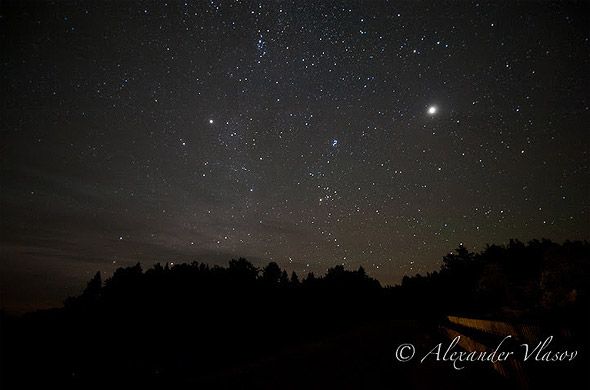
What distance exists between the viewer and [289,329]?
23203mm

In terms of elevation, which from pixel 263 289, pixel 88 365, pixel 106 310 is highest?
pixel 263 289

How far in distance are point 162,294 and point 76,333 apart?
29.8ft

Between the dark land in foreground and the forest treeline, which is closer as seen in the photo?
the dark land in foreground

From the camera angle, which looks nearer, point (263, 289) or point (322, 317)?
point (322, 317)

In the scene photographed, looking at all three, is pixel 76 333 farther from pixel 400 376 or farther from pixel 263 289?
pixel 400 376

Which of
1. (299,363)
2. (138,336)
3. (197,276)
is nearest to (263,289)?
(197,276)

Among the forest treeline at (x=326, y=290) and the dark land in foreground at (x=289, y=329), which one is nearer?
the dark land in foreground at (x=289, y=329)

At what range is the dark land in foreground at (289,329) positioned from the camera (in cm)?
653

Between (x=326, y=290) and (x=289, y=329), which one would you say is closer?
(x=289, y=329)

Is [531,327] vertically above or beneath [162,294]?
above

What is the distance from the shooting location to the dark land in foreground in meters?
6.53

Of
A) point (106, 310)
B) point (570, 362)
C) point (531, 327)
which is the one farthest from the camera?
point (106, 310)

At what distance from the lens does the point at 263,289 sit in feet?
126

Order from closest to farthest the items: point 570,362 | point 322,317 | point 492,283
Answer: point 570,362 < point 492,283 < point 322,317
